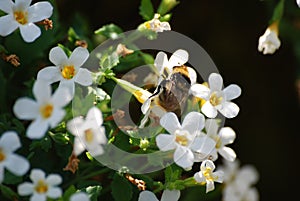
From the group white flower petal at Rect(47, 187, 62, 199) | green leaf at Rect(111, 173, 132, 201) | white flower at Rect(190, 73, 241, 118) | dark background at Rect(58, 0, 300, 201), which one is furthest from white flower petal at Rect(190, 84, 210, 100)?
dark background at Rect(58, 0, 300, 201)

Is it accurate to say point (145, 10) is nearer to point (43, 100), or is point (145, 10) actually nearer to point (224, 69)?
point (43, 100)

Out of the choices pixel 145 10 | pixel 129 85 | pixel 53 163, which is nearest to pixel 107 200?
pixel 53 163

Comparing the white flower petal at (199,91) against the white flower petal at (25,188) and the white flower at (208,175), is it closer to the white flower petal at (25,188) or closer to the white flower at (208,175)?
the white flower at (208,175)

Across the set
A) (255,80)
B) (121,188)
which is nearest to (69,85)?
(121,188)

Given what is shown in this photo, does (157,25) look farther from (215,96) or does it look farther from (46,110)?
(46,110)

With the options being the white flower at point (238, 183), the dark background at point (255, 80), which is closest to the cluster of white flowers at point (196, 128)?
the white flower at point (238, 183)

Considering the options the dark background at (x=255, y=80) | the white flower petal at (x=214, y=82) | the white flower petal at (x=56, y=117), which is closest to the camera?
the white flower petal at (x=56, y=117)
